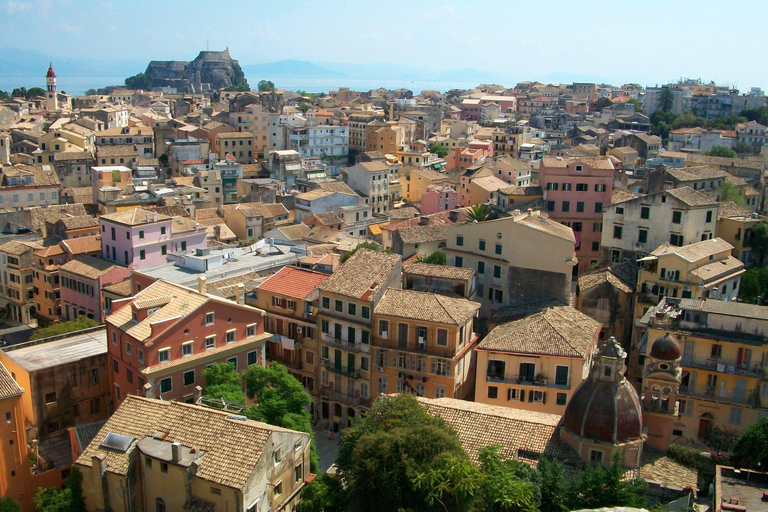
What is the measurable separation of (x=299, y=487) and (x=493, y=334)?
553 inches

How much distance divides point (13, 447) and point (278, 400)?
11287 millimetres

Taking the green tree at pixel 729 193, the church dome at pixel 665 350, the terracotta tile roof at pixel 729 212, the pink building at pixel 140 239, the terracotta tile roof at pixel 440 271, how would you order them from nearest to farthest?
the church dome at pixel 665 350
the terracotta tile roof at pixel 440 271
the terracotta tile roof at pixel 729 212
the pink building at pixel 140 239
the green tree at pixel 729 193

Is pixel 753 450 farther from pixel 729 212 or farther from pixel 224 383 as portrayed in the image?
pixel 729 212

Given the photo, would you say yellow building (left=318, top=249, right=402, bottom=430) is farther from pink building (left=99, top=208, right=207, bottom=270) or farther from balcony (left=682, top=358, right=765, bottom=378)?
pink building (left=99, top=208, right=207, bottom=270)

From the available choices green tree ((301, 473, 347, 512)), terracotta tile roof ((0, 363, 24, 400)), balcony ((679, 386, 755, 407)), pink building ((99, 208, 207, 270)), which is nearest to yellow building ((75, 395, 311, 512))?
green tree ((301, 473, 347, 512))

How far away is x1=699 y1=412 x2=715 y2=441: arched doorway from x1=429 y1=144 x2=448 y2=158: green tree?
80219mm

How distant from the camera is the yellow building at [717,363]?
3484 cm

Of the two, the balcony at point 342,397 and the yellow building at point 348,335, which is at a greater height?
the yellow building at point 348,335

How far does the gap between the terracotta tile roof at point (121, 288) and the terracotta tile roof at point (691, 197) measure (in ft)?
119

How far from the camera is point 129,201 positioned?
7688 centimetres

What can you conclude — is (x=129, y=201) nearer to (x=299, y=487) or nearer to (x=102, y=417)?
(x=102, y=417)

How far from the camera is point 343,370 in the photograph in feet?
135

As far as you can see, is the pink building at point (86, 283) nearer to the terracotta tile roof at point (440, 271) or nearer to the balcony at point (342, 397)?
the balcony at point (342, 397)

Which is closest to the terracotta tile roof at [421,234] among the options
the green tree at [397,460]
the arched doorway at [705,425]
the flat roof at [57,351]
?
the flat roof at [57,351]
